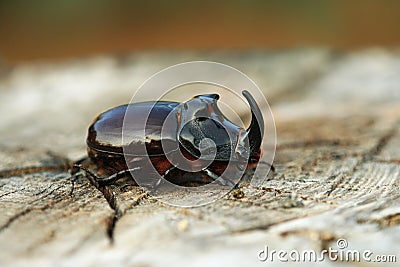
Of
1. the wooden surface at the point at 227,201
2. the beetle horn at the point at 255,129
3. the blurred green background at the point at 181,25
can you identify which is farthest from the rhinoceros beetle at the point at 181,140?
the blurred green background at the point at 181,25

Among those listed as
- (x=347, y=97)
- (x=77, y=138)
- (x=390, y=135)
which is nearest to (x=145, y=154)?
(x=77, y=138)

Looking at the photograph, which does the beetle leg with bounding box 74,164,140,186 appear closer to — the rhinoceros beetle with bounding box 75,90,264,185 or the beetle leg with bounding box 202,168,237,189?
the rhinoceros beetle with bounding box 75,90,264,185

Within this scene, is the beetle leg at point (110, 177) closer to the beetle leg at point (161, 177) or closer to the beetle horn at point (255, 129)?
the beetle leg at point (161, 177)

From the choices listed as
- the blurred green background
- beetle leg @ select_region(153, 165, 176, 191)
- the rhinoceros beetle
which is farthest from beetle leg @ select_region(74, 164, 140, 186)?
the blurred green background

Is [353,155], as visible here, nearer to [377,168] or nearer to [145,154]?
[377,168]

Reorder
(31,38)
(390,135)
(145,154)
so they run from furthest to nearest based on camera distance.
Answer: (31,38) → (390,135) → (145,154)

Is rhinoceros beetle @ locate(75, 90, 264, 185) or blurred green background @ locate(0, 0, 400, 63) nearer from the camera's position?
rhinoceros beetle @ locate(75, 90, 264, 185)

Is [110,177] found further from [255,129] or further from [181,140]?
[255,129]
